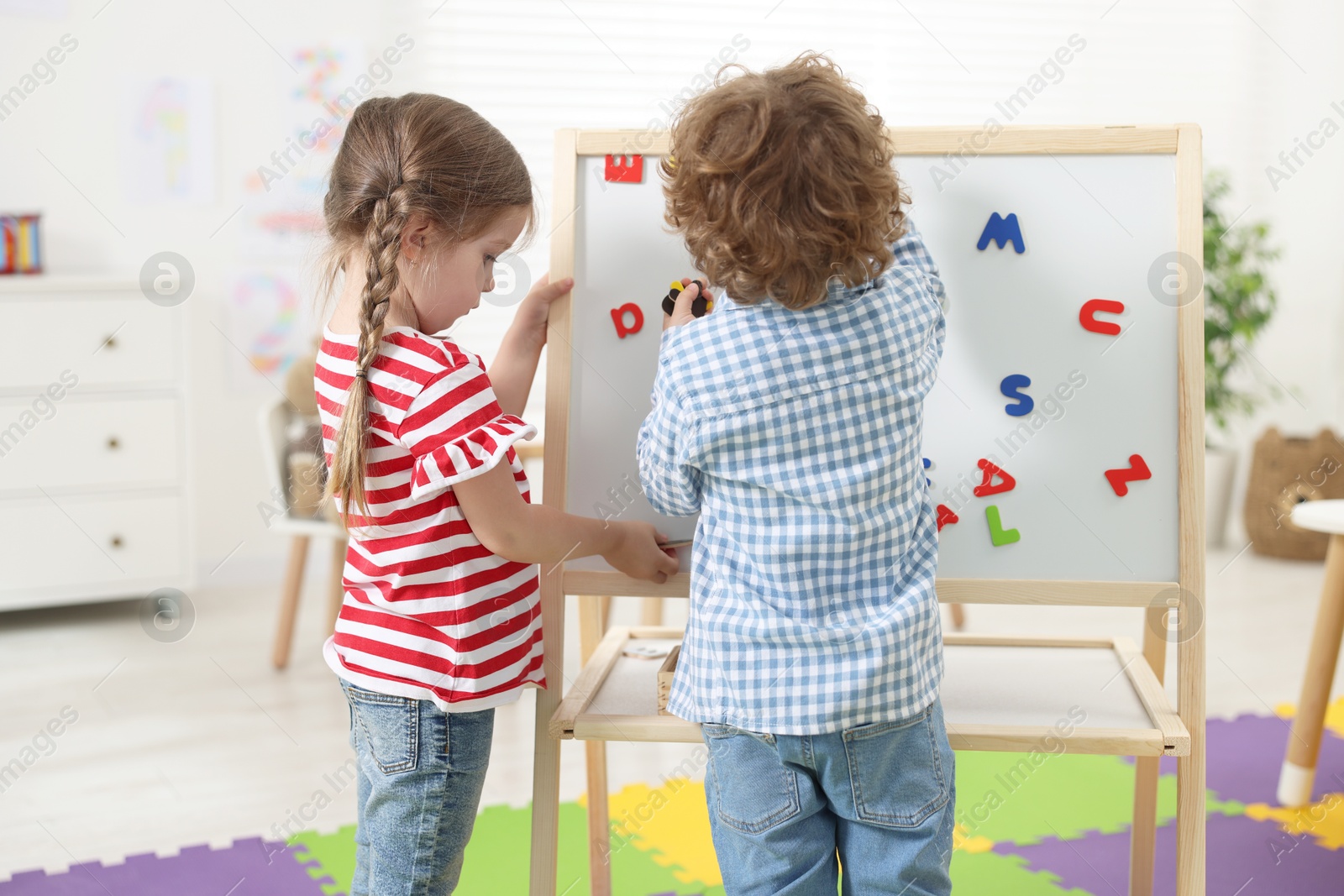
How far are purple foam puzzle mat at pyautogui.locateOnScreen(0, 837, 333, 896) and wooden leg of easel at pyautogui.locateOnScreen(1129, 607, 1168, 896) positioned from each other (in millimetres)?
1168

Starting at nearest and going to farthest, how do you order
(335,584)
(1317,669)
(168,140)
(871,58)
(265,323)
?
(1317,669)
(335,584)
(168,140)
(265,323)
(871,58)

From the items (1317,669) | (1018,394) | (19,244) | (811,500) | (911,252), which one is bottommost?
(1317,669)

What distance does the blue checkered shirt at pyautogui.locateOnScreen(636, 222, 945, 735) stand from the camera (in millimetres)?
1017

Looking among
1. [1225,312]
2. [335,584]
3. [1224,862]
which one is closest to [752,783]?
[1224,862]

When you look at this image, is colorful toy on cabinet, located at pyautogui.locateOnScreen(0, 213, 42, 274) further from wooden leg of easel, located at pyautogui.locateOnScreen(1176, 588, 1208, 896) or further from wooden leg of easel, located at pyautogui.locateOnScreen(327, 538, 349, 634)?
wooden leg of easel, located at pyautogui.locateOnScreen(1176, 588, 1208, 896)

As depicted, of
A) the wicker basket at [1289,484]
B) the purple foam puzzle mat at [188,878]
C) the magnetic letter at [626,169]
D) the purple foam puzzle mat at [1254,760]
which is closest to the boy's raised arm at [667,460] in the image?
the magnetic letter at [626,169]

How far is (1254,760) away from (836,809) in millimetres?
1524

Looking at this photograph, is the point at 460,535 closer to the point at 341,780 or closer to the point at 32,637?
the point at 341,780

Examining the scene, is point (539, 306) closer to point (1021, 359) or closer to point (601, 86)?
point (1021, 359)

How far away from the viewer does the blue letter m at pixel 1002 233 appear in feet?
4.32

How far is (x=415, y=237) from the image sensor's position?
1095mm

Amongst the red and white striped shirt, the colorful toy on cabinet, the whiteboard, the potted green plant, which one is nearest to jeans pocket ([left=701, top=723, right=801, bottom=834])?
the red and white striped shirt

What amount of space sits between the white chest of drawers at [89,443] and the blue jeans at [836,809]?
2555 millimetres

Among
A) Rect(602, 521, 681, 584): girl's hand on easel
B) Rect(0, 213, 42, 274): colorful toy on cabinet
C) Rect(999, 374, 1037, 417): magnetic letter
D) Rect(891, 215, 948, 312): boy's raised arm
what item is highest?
Rect(0, 213, 42, 274): colorful toy on cabinet
